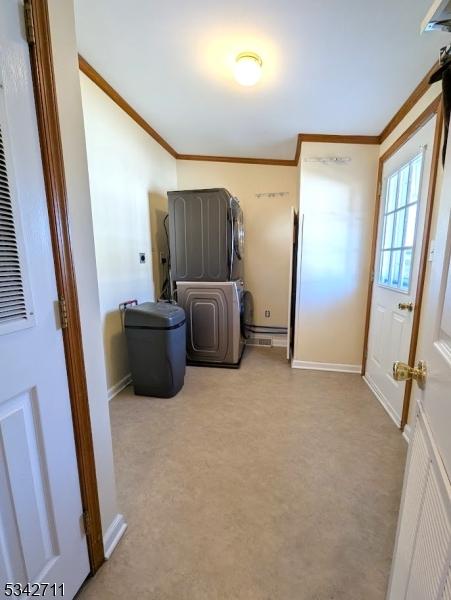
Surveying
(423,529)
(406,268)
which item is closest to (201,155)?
(406,268)

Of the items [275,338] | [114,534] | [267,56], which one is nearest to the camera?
[114,534]

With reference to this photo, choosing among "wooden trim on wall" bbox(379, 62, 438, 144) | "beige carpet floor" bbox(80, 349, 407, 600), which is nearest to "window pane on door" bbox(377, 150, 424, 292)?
"wooden trim on wall" bbox(379, 62, 438, 144)

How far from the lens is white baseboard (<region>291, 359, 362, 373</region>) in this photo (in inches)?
114

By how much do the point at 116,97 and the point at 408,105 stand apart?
2.31 meters

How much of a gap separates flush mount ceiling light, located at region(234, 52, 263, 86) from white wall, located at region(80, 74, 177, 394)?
1096 millimetres

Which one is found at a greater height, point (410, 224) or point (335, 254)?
point (410, 224)

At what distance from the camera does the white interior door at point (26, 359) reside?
0.70m

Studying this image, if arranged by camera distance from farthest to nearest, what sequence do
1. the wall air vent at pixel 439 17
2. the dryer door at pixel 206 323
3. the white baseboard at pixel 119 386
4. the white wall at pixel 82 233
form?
the dryer door at pixel 206 323, the white baseboard at pixel 119 386, the white wall at pixel 82 233, the wall air vent at pixel 439 17

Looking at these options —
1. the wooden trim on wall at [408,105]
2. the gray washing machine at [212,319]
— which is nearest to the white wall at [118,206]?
the gray washing machine at [212,319]

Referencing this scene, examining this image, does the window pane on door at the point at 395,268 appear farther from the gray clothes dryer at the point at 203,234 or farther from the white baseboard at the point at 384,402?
the gray clothes dryer at the point at 203,234

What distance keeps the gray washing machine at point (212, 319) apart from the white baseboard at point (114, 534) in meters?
1.85

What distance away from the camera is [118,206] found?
7.86 feet

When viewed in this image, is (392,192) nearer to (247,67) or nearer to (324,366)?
(247,67)

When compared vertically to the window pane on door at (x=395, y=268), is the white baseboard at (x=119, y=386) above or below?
below
